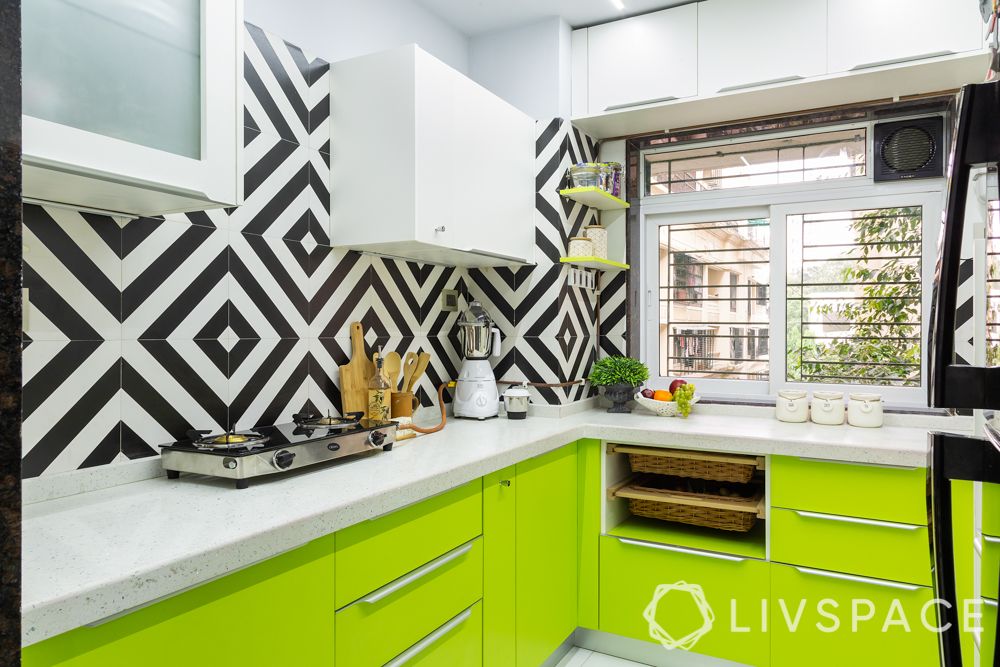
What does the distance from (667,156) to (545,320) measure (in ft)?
3.60

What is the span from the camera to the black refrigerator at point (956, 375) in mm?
677

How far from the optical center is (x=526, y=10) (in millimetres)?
2857

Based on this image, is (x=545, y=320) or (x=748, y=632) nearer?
(x=748, y=632)

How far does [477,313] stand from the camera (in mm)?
2758

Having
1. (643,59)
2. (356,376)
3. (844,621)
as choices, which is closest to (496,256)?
A: (356,376)

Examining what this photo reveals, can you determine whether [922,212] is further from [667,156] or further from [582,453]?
[582,453]

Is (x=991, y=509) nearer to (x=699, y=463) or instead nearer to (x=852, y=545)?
(x=852, y=545)

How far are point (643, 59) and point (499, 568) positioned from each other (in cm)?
220

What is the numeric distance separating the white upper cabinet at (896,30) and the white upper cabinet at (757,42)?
0.06 m

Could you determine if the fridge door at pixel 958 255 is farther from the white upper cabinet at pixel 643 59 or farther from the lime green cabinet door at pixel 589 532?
the white upper cabinet at pixel 643 59

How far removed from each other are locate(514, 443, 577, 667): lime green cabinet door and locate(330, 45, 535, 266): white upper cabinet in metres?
0.88

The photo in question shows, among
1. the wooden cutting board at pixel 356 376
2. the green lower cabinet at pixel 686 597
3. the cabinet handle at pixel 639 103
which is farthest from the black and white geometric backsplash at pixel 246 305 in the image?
the green lower cabinet at pixel 686 597

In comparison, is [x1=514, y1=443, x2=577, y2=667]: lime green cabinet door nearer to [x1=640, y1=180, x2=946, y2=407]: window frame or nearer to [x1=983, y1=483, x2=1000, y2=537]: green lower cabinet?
[x1=640, y1=180, x2=946, y2=407]: window frame

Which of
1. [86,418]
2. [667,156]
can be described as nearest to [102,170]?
[86,418]
